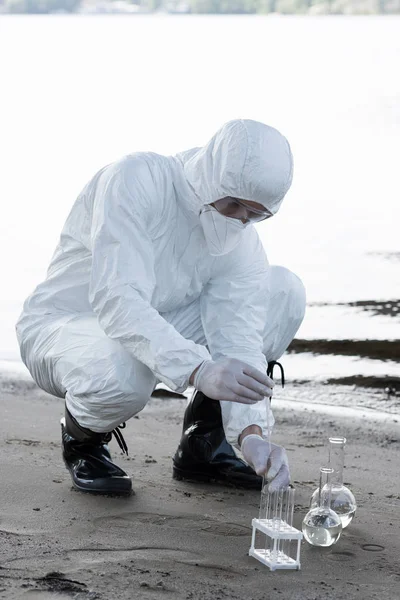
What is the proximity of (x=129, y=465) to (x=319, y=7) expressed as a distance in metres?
58.1

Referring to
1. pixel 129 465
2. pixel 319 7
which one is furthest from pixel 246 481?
pixel 319 7

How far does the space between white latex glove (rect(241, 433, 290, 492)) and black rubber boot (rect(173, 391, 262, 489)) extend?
0.53 metres

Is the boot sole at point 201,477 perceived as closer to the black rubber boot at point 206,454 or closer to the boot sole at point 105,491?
the black rubber boot at point 206,454

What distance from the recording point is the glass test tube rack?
2.95 m

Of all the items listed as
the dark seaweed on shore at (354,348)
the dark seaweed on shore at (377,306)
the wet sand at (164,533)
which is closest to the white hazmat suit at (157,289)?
the wet sand at (164,533)

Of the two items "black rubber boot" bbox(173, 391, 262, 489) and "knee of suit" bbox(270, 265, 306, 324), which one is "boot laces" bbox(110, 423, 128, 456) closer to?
"black rubber boot" bbox(173, 391, 262, 489)

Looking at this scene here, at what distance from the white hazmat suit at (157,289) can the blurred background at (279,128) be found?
2213 millimetres

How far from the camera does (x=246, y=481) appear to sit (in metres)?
3.77

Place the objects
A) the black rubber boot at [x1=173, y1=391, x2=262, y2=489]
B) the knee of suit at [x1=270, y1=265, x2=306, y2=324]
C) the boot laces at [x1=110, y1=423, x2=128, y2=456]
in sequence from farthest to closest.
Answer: the knee of suit at [x1=270, y1=265, x2=306, y2=324] < the black rubber boot at [x1=173, y1=391, x2=262, y2=489] < the boot laces at [x1=110, y1=423, x2=128, y2=456]

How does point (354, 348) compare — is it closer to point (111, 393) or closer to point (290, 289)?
point (290, 289)

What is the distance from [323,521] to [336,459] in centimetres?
22

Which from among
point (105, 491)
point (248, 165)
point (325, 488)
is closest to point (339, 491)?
point (325, 488)

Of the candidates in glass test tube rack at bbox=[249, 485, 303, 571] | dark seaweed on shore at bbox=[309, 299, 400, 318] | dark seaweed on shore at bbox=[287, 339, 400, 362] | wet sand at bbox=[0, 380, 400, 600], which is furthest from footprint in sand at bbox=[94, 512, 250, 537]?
dark seaweed on shore at bbox=[309, 299, 400, 318]

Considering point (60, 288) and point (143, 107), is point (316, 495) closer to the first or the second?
point (60, 288)
